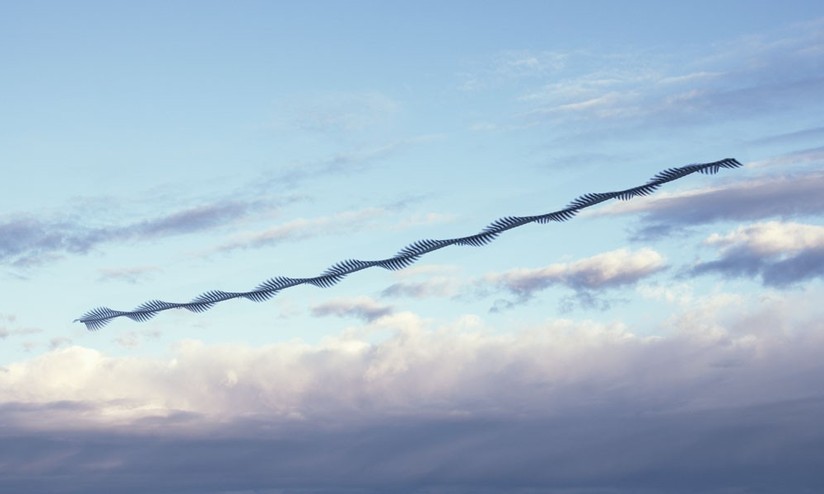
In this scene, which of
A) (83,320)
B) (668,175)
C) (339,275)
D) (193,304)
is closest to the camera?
(668,175)

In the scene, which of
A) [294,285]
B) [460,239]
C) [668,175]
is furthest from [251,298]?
[668,175]

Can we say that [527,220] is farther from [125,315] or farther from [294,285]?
[125,315]

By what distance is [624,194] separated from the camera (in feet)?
65.4

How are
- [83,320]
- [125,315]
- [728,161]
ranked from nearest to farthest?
[728,161]
[125,315]
[83,320]

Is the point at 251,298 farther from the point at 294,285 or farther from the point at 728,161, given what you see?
the point at 728,161

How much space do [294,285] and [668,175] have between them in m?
9.42

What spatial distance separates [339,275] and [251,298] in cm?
250

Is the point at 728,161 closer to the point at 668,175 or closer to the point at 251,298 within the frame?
the point at 668,175

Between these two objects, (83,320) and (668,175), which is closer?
(668,175)

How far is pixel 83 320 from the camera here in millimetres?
31453

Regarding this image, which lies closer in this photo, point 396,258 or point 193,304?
point 396,258

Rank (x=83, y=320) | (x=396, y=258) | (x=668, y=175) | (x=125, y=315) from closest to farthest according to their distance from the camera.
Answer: (x=668, y=175) → (x=396, y=258) → (x=125, y=315) → (x=83, y=320)

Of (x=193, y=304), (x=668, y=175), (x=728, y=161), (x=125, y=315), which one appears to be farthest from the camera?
(x=125, y=315)

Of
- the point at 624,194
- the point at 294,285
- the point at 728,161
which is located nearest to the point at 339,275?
the point at 294,285
